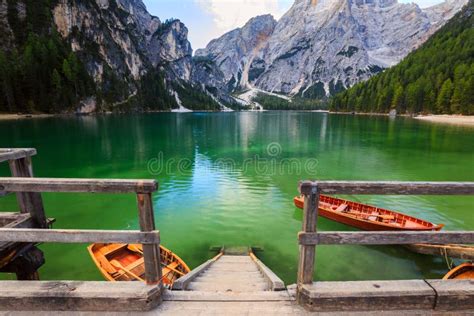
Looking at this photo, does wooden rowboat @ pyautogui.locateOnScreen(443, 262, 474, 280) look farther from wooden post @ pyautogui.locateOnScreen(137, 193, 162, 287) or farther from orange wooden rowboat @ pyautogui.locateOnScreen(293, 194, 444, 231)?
wooden post @ pyautogui.locateOnScreen(137, 193, 162, 287)

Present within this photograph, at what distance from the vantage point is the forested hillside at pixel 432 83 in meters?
99.2

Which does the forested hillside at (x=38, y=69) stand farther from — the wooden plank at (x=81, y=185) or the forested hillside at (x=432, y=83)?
the forested hillside at (x=432, y=83)

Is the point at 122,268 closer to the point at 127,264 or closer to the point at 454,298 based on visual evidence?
the point at 127,264

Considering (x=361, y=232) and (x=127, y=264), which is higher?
(x=361, y=232)

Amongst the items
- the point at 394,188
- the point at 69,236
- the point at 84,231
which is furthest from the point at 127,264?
the point at 394,188

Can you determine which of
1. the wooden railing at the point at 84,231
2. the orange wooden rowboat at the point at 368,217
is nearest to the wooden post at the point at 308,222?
the wooden railing at the point at 84,231

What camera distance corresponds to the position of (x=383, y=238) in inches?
162

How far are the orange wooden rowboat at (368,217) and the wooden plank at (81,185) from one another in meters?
13.2

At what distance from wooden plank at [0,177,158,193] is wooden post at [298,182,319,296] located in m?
2.38

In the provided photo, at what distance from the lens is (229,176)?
84.4ft

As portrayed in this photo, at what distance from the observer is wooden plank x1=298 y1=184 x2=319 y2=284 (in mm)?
3846

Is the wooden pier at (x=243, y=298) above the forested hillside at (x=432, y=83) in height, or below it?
below

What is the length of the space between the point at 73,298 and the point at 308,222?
156 inches

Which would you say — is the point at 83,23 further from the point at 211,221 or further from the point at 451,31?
the point at 451,31
